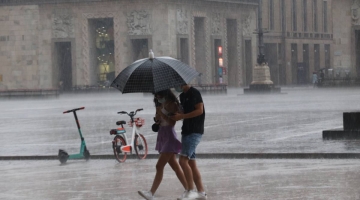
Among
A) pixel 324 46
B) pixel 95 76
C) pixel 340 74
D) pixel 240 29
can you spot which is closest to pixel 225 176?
pixel 340 74

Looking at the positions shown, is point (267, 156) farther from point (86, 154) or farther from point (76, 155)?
point (76, 155)

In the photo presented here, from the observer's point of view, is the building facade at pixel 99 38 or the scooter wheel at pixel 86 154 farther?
the building facade at pixel 99 38

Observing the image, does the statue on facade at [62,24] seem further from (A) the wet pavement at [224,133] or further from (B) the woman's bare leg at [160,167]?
(B) the woman's bare leg at [160,167]

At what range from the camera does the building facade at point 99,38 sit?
270 ft

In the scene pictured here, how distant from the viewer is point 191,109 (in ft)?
41.9

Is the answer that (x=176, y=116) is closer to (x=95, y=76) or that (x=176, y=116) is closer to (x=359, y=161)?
(x=359, y=161)

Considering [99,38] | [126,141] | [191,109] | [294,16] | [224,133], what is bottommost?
[224,133]

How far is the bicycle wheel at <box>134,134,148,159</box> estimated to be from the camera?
63.0 ft

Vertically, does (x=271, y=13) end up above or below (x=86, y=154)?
above

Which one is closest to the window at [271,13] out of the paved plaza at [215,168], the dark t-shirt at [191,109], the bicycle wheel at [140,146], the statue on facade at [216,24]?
the statue on facade at [216,24]

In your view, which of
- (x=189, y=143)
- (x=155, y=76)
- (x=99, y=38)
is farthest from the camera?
(x=99, y=38)

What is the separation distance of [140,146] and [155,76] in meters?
6.82

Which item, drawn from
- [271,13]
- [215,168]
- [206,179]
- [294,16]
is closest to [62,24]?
[271,13]

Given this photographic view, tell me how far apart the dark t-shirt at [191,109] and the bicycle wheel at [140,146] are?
6.27 m
